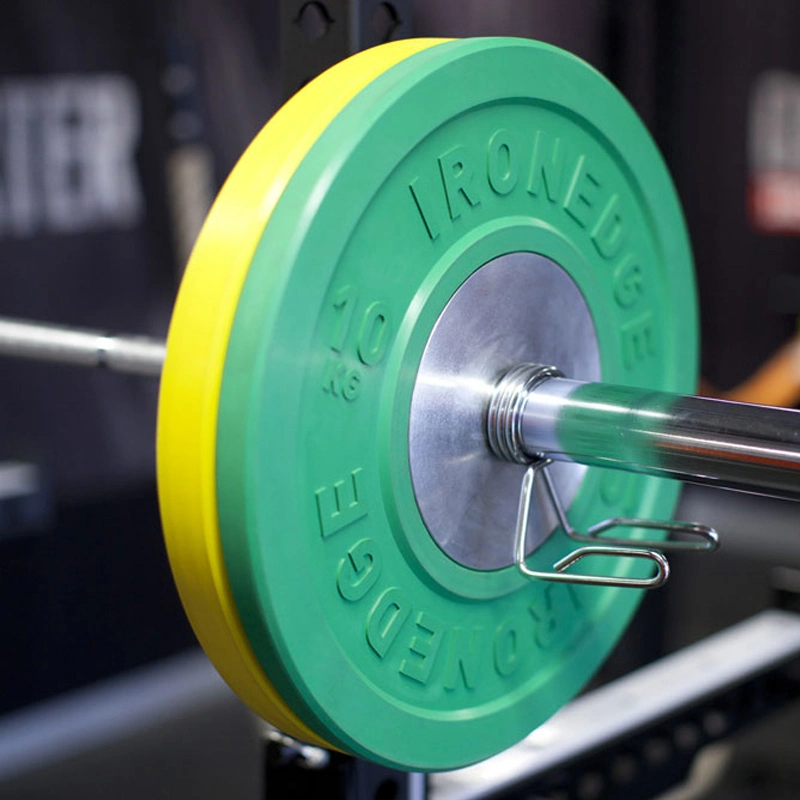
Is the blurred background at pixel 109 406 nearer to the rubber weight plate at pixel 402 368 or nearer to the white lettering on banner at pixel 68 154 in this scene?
the white lettering on banner at pixel 68 154

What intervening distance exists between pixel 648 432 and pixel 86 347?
0.35 m

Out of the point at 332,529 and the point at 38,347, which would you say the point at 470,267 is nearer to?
the point at 332,529

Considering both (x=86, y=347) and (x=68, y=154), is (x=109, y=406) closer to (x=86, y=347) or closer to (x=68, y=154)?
(x=68, y=154)

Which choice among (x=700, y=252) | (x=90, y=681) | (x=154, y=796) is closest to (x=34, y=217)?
(x=90, y=681)

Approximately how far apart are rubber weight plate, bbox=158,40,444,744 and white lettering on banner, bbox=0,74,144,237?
1513 millimetres

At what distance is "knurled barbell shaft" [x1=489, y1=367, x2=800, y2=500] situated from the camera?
1.64 feet

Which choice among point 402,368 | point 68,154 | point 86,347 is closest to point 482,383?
point 402,368

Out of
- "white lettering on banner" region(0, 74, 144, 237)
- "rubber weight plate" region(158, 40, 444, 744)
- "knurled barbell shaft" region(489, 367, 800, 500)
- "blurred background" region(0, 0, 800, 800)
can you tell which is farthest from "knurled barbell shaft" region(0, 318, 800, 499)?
"white lettering on banner" region(0, 74, 144, 237)

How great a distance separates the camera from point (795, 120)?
332cm

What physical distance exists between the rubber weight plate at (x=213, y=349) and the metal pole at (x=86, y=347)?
18 cm

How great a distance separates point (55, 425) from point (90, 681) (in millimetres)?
528

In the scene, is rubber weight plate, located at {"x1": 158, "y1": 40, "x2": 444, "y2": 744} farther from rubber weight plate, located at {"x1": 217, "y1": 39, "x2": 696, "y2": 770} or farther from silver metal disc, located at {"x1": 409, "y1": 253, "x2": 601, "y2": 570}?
silver metal disc, located at {"x1": 409, "y1": 253, "x2": 601, "y2": 570}

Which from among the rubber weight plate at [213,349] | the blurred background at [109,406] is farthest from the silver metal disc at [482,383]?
the blurred background at [109,406]

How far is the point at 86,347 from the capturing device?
679mm
